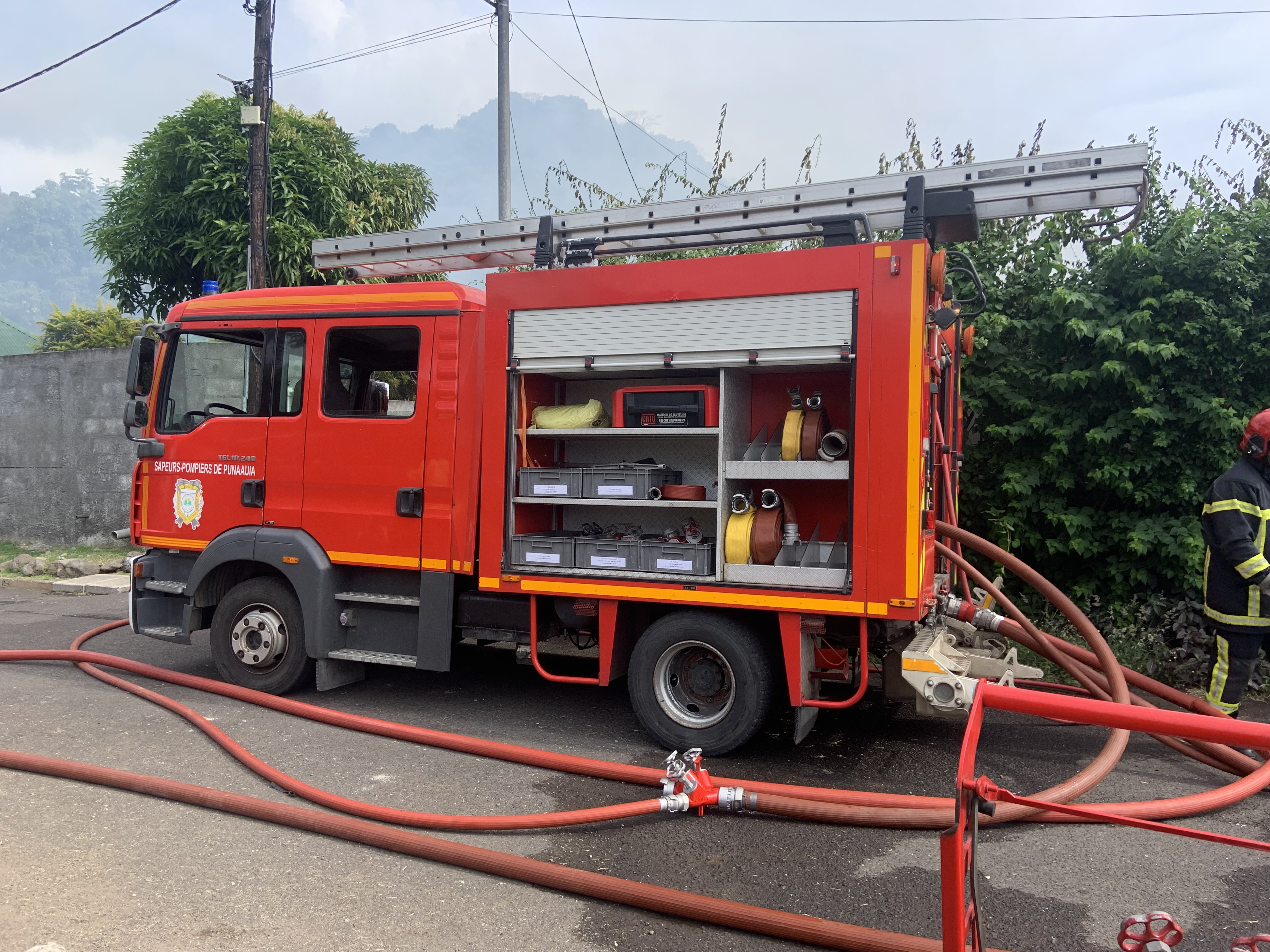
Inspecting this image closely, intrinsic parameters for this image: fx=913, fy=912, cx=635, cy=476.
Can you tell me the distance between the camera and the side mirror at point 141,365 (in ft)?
20.1

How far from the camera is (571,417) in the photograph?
5344 millimetres

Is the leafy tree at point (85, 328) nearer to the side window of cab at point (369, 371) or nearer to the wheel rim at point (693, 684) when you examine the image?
the side window of cab at point (369, 371)

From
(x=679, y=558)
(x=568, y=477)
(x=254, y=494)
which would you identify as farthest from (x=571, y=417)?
(x=254, y=494)

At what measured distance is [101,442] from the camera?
1263cm

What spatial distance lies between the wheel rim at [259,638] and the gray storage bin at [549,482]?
1.96 metres

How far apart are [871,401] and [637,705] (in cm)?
208

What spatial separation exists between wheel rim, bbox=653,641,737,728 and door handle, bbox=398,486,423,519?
5.74 ft

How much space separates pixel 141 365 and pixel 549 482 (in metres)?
3.10

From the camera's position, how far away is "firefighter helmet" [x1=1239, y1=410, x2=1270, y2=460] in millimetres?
5113

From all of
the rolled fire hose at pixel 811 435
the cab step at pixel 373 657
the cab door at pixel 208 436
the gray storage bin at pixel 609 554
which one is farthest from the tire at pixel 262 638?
the rolled fire hose at pixel 811 435

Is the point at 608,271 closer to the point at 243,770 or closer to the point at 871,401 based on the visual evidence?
the point at 871,401

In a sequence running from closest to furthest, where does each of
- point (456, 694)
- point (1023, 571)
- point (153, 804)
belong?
point (153, 804)
point (1023, 571)
point (456, 694)

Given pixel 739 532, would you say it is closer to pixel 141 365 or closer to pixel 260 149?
pixel 141 365

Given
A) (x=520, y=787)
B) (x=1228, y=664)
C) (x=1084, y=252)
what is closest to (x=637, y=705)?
(x=520, y=787)
